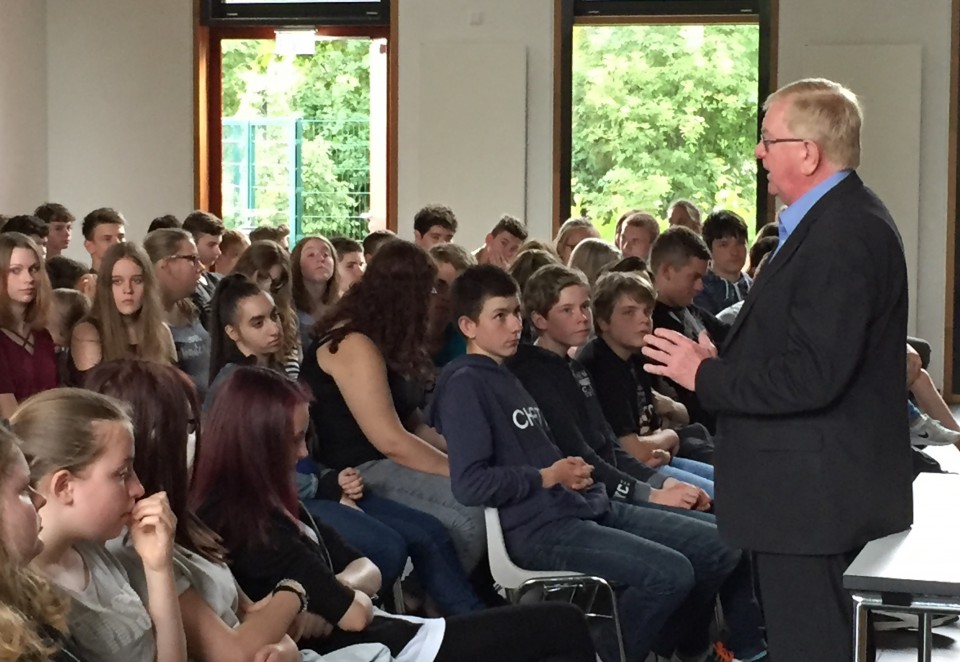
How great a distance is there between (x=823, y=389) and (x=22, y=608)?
1588 millimetres

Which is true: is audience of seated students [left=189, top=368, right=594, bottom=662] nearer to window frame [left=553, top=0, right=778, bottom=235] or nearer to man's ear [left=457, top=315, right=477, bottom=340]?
man's ear [left=457, top=315, right=477, bottom=340]

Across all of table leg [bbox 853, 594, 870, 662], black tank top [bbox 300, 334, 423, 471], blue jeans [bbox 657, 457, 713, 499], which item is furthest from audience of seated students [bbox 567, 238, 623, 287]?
table leg [bbox 853, 594, 870, 662]

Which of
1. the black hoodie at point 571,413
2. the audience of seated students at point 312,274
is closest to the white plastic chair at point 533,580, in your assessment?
the black hoodie at point 571,413

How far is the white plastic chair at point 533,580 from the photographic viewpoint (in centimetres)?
379

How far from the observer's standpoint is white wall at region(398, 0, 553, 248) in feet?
35.5

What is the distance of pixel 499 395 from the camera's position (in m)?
4.02

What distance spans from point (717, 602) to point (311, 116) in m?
7.14

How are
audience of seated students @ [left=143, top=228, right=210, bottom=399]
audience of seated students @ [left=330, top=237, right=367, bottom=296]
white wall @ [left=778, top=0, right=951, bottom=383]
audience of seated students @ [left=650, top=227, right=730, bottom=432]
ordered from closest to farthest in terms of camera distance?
1. audience of seated students @ [left=650, top=227, right=730, bottom=432]
2. audience of seated students @ [left=143, top=228, right=210, bottom=399]
3. audience of seated students @ [left=330, top=237, right=367, bottom=296]
4. white wall @ [left=778, top=0, right=951, bottom=383]

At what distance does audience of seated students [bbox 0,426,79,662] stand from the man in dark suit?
140 centimetres

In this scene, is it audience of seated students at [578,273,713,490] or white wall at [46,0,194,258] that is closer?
audience of seated students at [578,273,713,490]

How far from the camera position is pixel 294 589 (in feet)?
9.11

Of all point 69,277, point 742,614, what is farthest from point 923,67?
point 742,614

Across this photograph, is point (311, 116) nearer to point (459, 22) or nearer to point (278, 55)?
point (278, 55)

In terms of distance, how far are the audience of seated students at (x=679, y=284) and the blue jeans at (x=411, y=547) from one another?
1.56m
